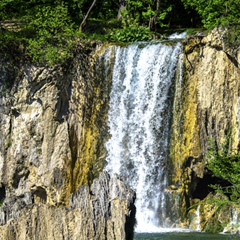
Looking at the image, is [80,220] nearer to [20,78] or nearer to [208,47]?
[208,47]

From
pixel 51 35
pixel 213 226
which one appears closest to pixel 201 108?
pixel 213 226

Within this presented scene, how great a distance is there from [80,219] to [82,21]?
20569mm

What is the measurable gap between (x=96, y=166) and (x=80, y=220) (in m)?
15.7

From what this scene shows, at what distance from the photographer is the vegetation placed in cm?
2739

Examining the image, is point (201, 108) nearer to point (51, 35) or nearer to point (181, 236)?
point (181, 236)

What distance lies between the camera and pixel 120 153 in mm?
26344

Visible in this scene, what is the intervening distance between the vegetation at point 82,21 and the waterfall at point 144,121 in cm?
212

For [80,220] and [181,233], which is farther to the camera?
[181,233]

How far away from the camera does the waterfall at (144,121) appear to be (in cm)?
2544

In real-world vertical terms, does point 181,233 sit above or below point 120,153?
below

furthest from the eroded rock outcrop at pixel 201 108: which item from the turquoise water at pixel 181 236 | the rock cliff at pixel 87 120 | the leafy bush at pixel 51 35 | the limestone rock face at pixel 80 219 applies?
→ the limestone rock face at pixel 80 219

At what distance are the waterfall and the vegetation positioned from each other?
212 cm

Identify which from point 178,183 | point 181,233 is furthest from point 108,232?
point 178,183

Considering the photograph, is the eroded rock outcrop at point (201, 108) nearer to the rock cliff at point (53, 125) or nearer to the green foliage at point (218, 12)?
the green foliage at point (218, 12)
